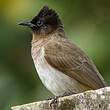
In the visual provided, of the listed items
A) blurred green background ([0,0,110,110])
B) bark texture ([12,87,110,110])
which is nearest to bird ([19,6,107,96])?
blurred green background ([0,0,110,110])

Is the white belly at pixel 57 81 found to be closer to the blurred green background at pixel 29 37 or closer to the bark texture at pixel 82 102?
the blurred green background at pixel 29 37

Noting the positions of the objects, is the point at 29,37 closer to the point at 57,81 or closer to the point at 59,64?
the point at 59,64

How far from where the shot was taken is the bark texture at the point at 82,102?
3.14 m

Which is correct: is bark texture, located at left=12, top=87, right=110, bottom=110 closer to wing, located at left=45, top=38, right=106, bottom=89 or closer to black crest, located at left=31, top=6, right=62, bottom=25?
wing, located at left=45, top=38, right=106, bottom=89

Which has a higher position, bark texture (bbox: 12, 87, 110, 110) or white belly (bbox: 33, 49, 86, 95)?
white belly (bbox: 33, 49, 86, 95)

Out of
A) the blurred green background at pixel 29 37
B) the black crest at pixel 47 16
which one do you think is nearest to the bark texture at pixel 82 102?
the black crest at pixel 47 16

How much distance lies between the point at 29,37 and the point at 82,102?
185 inches

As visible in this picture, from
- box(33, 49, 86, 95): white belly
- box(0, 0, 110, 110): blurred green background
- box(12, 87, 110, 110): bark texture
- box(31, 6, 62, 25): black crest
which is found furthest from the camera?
box(0, 0, 110, 110): blurred green background

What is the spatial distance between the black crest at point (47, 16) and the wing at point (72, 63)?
0.42 metres

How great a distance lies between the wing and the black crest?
1.39 ft

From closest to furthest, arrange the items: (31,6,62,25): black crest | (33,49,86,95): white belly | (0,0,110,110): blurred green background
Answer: (33,49,86,95): white belly, (31,6,62,25): black crest, (0,0,110,110): blurred green background

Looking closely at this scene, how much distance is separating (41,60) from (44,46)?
0.28 m

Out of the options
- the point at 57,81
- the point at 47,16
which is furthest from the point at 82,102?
the point at 47,16

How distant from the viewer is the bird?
511 centimetres
